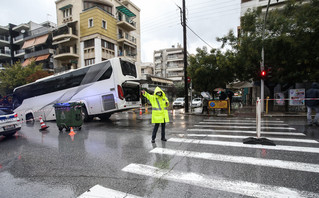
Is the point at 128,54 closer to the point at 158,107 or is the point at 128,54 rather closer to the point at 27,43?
the point at 27,43

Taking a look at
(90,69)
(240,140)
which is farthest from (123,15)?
(240,140)

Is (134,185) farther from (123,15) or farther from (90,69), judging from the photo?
(123,15)

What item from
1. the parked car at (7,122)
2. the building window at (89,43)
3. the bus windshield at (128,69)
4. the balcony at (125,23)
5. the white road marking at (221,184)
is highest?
the balcony at (125,23)

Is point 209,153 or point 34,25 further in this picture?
point 34,25

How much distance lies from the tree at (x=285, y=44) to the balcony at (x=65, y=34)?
2352 cm

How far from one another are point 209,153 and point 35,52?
130ft

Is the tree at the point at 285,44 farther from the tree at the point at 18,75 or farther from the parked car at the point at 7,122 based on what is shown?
the tree at the point at 18,75

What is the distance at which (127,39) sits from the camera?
31.6m

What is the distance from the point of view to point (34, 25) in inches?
1531

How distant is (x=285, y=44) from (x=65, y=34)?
28907 millimetres

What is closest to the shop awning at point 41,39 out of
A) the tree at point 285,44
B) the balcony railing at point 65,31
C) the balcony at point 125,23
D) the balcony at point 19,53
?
the balcony railing at point 65,31

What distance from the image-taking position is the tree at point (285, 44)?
37.5 feet

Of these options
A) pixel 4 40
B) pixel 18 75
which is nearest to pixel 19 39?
pixel 4 40

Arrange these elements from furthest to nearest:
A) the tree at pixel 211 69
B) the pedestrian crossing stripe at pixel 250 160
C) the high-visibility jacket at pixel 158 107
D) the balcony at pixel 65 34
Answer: the balcony at pixel 65 34, the tree at pixel 211 69, the high-visibility jacket at pixel 158 107, the pedestrian crossing stripe at pixel 250 160
